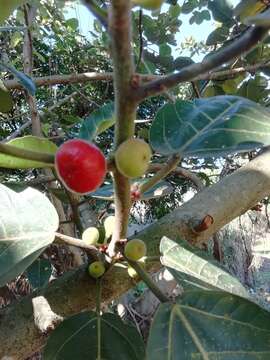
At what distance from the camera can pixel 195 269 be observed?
0.59 meters

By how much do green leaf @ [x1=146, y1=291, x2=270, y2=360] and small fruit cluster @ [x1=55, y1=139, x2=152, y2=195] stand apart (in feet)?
0.67

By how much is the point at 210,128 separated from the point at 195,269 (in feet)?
0.61

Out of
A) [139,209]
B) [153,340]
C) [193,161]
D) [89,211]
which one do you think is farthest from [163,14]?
[153,340]

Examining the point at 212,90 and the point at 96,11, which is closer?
the point at 96,11

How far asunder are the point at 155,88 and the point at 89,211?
0.98 metres

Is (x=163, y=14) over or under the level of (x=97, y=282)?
over

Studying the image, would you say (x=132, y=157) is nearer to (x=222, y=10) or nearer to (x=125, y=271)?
(x=125, y=271)

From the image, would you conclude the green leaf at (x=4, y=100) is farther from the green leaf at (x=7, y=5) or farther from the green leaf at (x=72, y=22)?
the green leaf at (x=72, y=22)

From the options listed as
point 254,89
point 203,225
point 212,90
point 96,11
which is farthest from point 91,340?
point 212,90

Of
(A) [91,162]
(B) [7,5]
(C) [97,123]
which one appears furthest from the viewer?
(C) [97,123]

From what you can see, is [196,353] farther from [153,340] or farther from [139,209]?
[139,209]

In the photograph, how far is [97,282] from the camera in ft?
2.10

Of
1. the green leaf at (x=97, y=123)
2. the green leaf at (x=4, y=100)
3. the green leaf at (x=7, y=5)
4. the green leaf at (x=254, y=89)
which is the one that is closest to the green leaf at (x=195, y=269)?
the green leaf at (x=97, y=123)

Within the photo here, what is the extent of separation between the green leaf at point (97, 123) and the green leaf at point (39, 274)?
1.01ft
